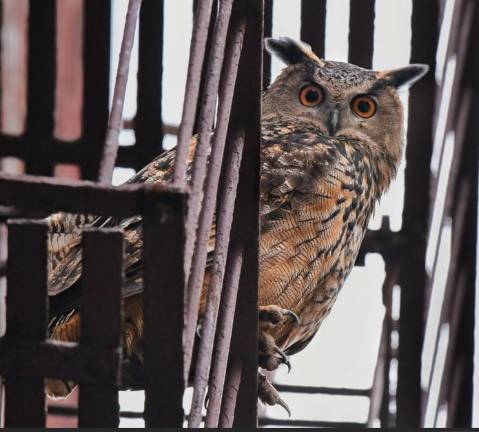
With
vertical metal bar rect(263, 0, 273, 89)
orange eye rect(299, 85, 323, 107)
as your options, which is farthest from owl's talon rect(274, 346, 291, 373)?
vertical metal bar rect(263, 0, 273, 89)

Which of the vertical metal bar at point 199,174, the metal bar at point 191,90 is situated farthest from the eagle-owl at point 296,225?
the metal bar at point 191,90

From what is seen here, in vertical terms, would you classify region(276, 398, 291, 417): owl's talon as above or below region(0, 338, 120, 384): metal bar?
below

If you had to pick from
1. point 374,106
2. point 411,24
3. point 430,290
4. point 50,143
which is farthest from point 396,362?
point 50,143

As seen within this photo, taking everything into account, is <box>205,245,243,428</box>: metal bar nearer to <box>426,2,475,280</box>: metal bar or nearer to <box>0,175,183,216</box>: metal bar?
<box>0,175,183,216</box>: metal bar

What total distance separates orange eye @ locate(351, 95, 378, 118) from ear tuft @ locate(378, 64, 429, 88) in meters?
0.11

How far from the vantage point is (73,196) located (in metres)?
2.08

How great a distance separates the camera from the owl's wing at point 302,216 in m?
3.71

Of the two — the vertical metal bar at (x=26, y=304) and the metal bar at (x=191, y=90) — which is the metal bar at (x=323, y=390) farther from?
the vertical metal bar at (x=26, y=304)

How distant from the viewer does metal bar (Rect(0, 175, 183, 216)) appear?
→ 6.75 feet

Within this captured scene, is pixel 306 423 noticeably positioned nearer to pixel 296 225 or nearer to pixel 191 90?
pixel 296 225

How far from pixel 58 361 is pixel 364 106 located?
9.44ft

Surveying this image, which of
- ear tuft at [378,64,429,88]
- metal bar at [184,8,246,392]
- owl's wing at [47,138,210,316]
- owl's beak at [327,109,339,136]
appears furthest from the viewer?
ear tuft at [378,64,429,88]

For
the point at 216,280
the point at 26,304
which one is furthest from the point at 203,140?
the point at 26,304

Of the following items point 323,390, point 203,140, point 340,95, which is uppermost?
point 340,95
